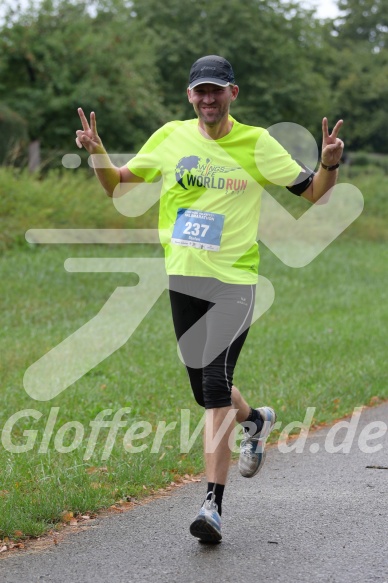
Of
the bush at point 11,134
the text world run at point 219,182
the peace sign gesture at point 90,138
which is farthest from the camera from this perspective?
the bush at point 11,134

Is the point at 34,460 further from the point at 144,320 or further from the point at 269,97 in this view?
the point at 269,97

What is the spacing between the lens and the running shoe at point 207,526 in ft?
15.0

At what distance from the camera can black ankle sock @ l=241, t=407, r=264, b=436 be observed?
571cm

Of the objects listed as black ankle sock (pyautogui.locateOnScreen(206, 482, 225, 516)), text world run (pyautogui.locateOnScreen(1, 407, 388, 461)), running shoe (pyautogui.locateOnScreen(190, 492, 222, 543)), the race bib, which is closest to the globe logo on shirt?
the race bib

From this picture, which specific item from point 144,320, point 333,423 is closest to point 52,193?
point 144,320

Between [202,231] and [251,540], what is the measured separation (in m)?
1.51

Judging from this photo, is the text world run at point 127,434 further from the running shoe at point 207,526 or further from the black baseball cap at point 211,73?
the black baseball cap at point 211,73

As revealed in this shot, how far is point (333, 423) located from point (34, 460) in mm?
2787

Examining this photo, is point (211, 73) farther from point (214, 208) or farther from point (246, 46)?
point (246, 46)

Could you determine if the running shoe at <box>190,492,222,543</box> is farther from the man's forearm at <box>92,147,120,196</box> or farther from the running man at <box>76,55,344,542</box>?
the man's forearm at <box>92,147,120,196</box>

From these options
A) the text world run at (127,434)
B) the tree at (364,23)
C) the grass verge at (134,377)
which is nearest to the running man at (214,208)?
the grass verge at (134,377)

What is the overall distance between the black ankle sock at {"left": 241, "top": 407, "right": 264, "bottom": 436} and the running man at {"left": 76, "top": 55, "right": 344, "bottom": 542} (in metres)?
0.50

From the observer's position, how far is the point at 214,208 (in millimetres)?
5125

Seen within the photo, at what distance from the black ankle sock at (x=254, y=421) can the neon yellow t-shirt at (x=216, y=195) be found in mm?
911
